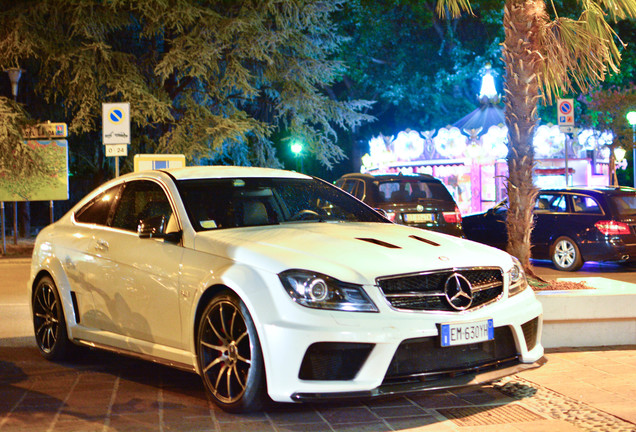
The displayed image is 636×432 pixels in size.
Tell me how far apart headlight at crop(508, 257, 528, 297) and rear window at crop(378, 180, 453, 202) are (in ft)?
30.5

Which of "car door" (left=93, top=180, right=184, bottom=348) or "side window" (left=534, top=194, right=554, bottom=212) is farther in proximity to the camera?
"side window" (left=534, top=194, right=554, bottom=212)

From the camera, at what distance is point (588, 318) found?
775 centimetres

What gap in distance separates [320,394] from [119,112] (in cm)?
1096

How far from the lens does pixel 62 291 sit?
7199 millimetres

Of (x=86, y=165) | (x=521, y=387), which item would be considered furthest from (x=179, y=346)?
(x=86, y=165)

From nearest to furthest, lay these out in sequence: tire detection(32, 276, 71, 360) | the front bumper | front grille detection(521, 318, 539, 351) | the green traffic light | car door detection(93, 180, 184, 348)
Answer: the front bumper < front grille detection(521, 318, 539, 351) < car door detection(93, 180, 184, 348) < tire detection(32, 276, 71, 360) < the green traffic light

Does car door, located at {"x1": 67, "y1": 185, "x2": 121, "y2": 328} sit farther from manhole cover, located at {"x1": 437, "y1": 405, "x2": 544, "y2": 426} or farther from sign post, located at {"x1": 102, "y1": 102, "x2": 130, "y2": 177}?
sign post, located at {"x1": 102, "y1": 102, "x2": 130, "y2": 177}

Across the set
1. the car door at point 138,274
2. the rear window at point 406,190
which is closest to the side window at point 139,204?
the car door at point 138,274

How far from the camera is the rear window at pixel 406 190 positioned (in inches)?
603

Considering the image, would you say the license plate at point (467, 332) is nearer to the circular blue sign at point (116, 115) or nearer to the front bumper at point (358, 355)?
the front bumper at point (358, 355)

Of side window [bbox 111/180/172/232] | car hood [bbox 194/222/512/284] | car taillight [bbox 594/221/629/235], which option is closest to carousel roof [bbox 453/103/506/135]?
car taillight [bbox 594/221/629/235]

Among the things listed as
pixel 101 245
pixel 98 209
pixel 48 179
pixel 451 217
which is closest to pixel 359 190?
pixel 451 217

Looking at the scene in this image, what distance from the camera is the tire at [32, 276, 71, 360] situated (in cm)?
727

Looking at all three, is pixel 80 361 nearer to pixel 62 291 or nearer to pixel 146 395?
pixel 62 291
